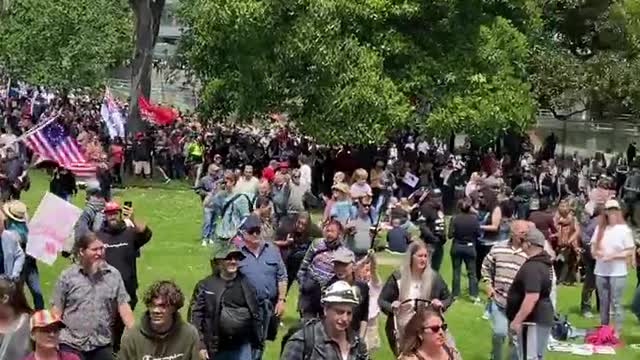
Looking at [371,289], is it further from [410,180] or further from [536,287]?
[410,180]

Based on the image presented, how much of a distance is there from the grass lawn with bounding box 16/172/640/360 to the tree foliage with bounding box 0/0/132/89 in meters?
12.8

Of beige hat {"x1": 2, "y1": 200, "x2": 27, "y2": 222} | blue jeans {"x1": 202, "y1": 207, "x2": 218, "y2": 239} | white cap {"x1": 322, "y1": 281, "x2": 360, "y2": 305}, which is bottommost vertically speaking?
blue jeans {"x1": 202, "y1": 207, "x2": 218, "y2": 239}

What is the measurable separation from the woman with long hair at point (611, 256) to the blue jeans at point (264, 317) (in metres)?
4.87

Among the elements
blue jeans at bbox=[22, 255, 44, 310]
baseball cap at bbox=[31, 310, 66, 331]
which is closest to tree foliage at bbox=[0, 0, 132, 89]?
blue jeans at bbox=[22, 255, 44, 310]

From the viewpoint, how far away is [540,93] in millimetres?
41344

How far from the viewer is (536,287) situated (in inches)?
400

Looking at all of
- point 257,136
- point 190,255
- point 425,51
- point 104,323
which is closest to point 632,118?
point 257,136

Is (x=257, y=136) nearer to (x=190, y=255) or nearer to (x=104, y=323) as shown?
(x=190, y=255)

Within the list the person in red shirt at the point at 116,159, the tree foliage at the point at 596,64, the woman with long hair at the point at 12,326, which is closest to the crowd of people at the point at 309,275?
the woman with long hair at the point at 12,326

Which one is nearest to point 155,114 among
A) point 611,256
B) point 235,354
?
point 611,256

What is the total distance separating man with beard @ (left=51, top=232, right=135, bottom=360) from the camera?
28.3ft

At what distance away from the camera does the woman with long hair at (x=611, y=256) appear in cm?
1335

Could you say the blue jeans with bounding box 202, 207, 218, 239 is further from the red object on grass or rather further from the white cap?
the white cap

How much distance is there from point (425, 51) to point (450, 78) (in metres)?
0.94
